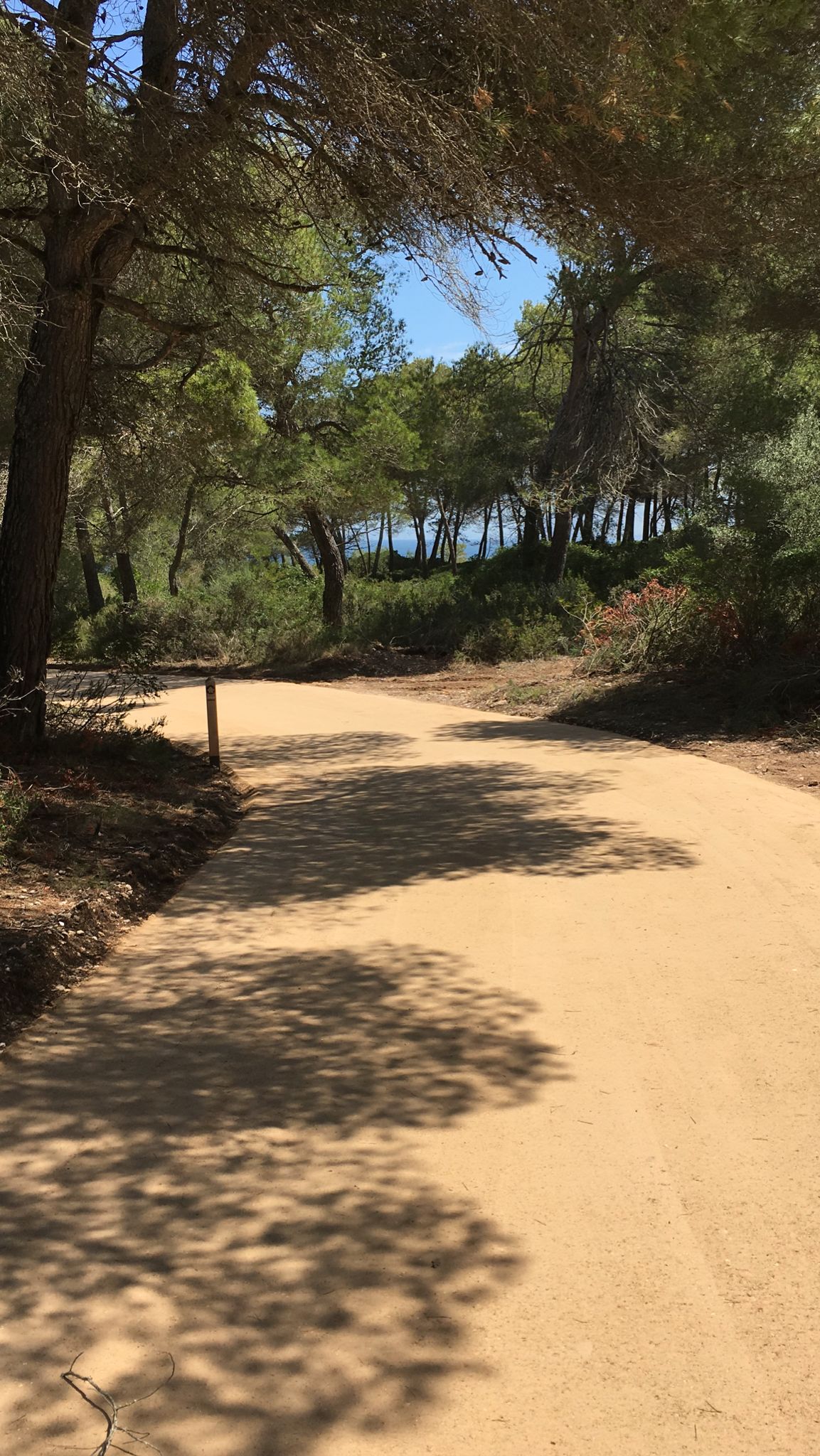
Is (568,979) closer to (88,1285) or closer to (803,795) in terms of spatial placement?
(88,1285)

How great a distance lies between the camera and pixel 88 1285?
11.4 feet

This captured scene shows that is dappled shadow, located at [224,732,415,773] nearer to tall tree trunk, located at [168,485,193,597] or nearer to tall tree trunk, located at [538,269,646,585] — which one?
tall tree trunk, located at [538,269,646,585]

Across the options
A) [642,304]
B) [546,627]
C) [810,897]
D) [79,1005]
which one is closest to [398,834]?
[810,897]

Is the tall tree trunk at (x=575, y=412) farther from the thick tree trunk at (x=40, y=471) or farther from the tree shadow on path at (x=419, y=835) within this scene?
the thick tree trunk at (x=40, y=471)

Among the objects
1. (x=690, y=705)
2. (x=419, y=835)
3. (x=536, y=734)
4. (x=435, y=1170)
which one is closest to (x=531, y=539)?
(x=690, y=705)

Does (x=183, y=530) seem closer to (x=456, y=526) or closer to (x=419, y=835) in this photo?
(x=419, y=835)

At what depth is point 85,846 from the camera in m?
8.05

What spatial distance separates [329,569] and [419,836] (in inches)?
727

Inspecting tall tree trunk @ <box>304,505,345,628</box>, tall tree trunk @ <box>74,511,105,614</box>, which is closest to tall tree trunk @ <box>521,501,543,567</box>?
tall tree trunk @ <box>304,505,345,628</box>

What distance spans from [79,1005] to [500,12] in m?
6.99

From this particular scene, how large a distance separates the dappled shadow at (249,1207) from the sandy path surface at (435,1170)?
1 centimetres

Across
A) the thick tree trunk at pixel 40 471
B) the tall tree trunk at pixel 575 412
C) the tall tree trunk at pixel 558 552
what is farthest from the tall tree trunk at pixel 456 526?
the thick tree trunk at pixel 40 471

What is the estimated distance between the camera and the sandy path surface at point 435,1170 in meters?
2.99

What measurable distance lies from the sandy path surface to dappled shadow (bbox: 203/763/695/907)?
111 millimetres
